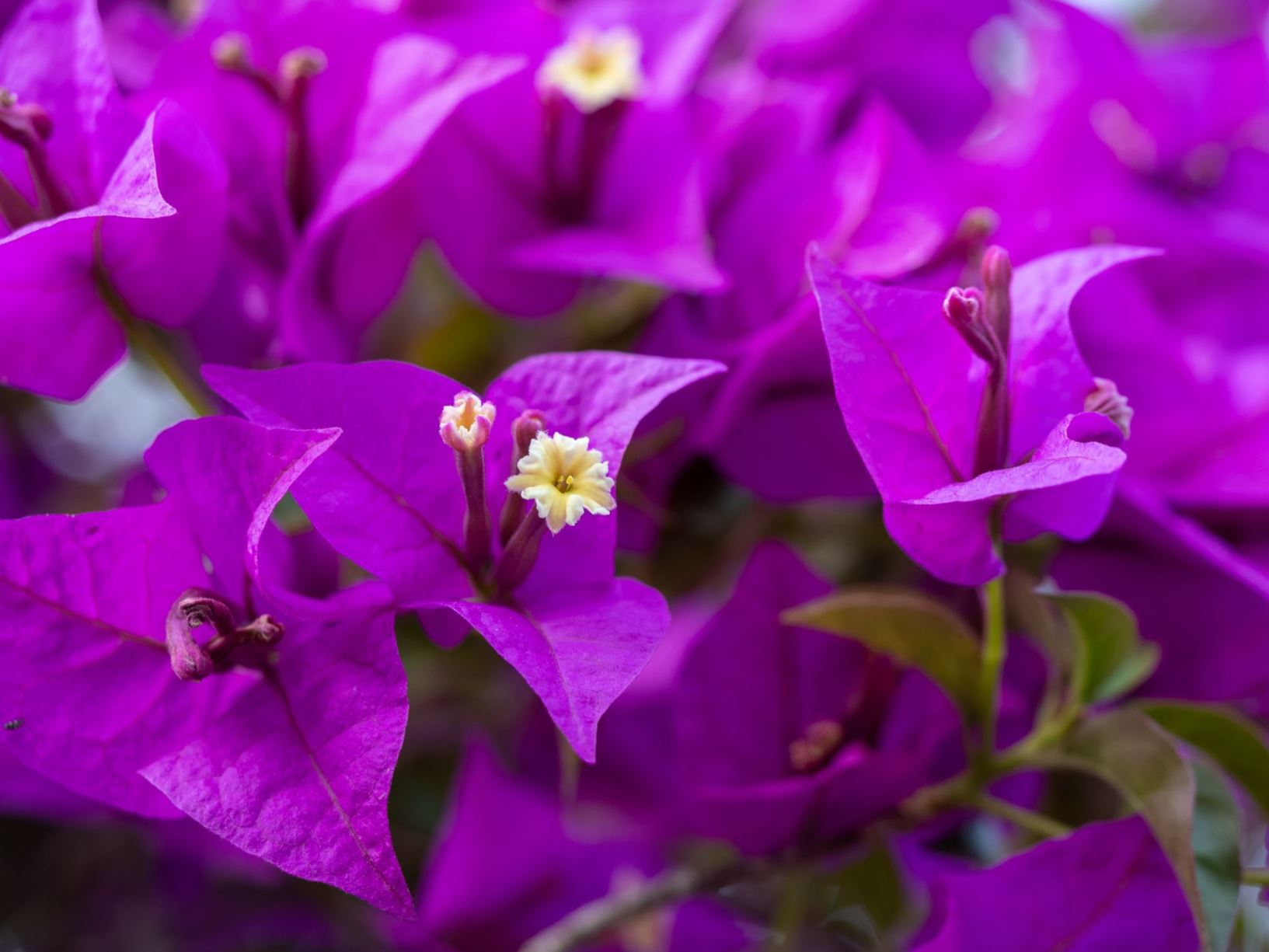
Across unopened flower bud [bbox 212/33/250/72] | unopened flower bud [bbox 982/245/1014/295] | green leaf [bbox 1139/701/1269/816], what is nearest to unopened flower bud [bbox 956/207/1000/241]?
unopened flower bud [bbox 982/245/1014/295]

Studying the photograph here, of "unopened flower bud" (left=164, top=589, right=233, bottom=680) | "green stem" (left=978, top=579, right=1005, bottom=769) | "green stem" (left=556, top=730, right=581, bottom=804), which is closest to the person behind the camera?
"unopened flower bud" (left=164, top=589, right=233, bottom=680)

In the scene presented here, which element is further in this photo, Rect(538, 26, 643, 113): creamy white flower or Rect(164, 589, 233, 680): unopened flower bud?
Rect(538, 26, 643, 113): creamy white flower

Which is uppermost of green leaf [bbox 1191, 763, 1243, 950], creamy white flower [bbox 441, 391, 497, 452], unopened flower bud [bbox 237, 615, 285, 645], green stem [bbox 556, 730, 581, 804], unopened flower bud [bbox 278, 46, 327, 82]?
unopened flower bud [bbox 278, 46, 327, 82]

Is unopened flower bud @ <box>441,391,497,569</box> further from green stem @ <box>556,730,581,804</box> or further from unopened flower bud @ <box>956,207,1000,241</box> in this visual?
unopened flower bud @ <box>956,207,1000,241</box>

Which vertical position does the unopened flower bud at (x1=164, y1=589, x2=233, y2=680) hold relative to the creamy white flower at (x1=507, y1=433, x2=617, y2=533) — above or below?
below

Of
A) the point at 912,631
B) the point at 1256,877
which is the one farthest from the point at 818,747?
the point at 1256,877

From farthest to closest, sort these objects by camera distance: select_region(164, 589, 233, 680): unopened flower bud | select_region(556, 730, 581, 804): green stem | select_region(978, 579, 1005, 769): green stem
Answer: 1. select_region(556, 730, 581, 804): green stem
2. select_region(978, 579, 1005, 769): green stem
3. select_region(164, 589, 233, 680): unopened flower bud

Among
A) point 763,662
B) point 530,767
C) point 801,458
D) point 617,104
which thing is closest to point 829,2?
point 617,104

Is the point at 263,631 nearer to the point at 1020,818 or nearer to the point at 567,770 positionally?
the point at 567,770
